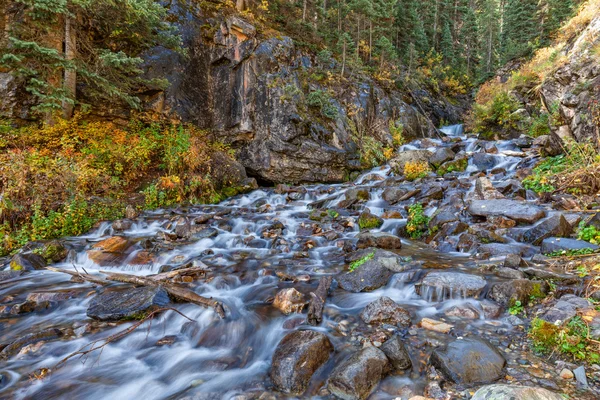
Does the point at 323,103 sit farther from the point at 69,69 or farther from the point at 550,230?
the point at 550,230

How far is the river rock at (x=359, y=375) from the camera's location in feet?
9.11

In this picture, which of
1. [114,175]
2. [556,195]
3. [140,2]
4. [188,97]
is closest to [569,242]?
[556,195]

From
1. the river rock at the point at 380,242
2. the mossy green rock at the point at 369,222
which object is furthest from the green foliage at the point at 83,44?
the river rock at the point at 380,242

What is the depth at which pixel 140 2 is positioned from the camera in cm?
989

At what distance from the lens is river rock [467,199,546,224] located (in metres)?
6.72

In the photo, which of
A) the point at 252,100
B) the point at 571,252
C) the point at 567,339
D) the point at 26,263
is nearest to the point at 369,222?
the point at 571,252

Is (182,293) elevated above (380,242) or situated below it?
below

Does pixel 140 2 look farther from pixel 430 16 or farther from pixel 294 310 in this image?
pixel 430 16

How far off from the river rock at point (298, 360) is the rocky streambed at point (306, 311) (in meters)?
0.01

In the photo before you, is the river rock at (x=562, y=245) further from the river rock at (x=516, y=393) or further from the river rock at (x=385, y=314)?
the river rock at (x=516, y=393)

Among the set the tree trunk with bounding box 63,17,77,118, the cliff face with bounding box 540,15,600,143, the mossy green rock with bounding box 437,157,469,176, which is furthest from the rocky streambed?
the tree trunk with bounding box 63,17,77,118

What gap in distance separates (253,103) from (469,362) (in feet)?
44.9

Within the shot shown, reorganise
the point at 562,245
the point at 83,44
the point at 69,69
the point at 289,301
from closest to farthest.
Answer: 1. the point at 289,301
2. the point at 562,245
3. the point at 69,69
4. the point at 83,44

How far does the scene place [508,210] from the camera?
710 centimetres
